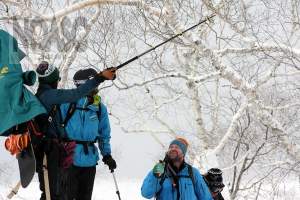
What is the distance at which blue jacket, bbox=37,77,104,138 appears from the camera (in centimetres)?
336

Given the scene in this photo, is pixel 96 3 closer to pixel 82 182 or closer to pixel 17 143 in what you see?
pixel 82 182

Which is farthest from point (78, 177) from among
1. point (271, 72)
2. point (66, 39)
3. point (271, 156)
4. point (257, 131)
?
point (257, 131)

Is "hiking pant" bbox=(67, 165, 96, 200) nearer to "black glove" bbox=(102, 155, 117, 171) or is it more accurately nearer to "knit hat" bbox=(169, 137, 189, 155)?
"black glove" bbox=(102, 155, 117, 171)

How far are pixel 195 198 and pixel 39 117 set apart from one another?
165cm

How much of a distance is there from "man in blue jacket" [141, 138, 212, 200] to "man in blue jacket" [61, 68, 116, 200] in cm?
61

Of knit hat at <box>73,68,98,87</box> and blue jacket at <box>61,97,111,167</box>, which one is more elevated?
knit hat at <box>73,68,98,87</box>

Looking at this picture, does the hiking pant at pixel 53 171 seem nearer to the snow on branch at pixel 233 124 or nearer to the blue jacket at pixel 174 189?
the blue jacket at pixel 174 189

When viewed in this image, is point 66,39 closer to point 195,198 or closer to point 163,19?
point 163,19

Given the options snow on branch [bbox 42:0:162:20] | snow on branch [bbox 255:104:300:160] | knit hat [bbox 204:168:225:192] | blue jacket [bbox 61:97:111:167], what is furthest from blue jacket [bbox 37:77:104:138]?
snow on branch [bbox 255:104:300:160]

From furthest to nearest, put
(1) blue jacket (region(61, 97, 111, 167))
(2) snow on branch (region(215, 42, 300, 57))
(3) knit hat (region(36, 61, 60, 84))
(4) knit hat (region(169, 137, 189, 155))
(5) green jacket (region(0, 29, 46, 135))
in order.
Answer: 1. (2) snow on branch (region(215, 42, 300, 57))
2. (4) knit hat (region(169, 137, 189, 155))
3. (1) blue jacket (region(61, 97, 111, 167))
4. (3) knit hat (region(36, 61, 60, 84))
5. (5) green jacket (region(0, 29, 46, 135))

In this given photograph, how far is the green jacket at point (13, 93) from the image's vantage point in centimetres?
317

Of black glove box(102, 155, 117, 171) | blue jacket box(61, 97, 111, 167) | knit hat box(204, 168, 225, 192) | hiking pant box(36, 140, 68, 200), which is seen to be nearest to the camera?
hiking pant box(36, 140, 68, 200)

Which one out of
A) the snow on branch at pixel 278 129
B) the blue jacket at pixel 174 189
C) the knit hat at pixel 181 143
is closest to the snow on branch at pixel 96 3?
the snow on branch at pixel 278 129

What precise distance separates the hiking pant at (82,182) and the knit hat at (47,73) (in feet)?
3.18
